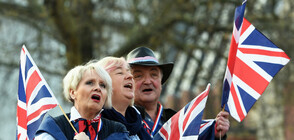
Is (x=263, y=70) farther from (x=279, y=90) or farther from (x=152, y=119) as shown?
(x=279, y=90)

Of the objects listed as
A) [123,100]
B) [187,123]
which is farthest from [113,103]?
[187,123]

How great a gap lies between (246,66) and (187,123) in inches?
32.4

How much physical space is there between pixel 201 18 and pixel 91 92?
29.9ft

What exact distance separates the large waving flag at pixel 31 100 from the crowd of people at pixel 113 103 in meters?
0.48

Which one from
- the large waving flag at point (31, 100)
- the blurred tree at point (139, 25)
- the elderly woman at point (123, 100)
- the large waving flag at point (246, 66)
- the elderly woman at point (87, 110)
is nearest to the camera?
the elderly woman at point (87, 110)

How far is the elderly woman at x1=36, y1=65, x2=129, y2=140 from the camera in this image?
4.59 m

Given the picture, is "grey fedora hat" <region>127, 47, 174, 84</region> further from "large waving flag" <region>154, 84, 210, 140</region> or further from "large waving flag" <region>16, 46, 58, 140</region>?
"large waving flag" <region>16, 46, 58, 140</region>

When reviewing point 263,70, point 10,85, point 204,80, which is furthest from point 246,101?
point 10,85

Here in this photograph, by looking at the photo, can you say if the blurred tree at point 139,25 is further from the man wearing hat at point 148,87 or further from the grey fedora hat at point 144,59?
the man wearing hat at point 148,87

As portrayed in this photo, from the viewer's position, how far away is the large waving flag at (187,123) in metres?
5.26

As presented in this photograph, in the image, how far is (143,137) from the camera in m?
5.27

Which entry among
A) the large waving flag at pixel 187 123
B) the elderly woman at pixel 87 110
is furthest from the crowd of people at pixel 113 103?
the large waving flag at pixel 187 123

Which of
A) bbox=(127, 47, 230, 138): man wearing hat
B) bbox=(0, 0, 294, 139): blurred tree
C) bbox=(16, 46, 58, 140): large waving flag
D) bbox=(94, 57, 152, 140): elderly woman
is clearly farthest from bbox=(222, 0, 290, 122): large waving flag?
bbox=(0, 0, 294, 139): blurred tree

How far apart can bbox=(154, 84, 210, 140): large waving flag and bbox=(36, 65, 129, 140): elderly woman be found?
2.32 ft
